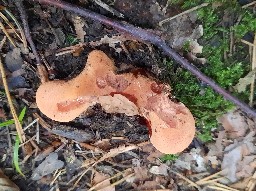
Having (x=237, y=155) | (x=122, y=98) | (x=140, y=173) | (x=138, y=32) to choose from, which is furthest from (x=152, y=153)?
(x=138, y=32)

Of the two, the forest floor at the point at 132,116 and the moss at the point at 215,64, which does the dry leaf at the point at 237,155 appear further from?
the moss at the point at 215,64

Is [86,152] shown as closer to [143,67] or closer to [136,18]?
[143,67]

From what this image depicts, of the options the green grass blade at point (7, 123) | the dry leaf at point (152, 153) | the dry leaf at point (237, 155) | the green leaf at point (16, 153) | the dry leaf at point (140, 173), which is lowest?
the green leaf at point (16, 153)

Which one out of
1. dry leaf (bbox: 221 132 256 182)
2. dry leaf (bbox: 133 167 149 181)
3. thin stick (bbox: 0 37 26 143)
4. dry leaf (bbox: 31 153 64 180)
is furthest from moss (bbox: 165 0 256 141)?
thin stick (bbox: 0 37 26 143)

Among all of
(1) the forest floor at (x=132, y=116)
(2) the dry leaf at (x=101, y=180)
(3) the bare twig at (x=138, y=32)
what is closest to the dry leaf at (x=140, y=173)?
(1) the forest floor at (x=132, y=116)

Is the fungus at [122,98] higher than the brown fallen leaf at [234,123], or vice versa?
the brown fallen leaf at [234,123]

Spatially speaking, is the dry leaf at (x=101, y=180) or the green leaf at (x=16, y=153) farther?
the dry leaf at (x=101, y=180)

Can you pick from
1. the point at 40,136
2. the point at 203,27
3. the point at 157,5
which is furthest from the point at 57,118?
the point at 203,27
